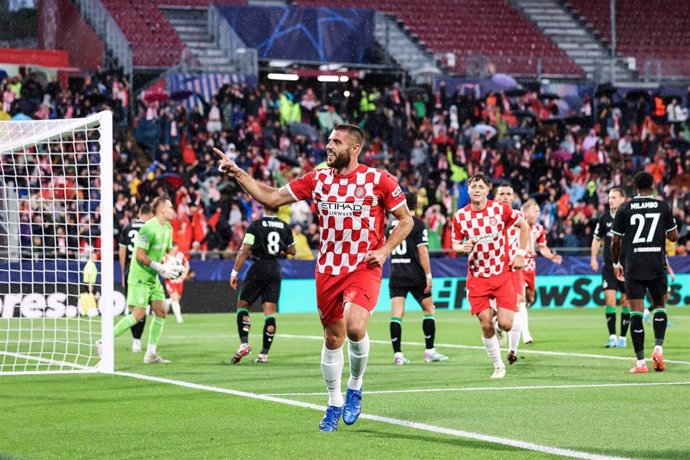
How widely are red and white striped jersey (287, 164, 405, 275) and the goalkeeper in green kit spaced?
6634 mm

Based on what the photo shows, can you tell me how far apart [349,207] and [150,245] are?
717 centimetres

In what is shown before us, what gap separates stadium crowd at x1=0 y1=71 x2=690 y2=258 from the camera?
101ft

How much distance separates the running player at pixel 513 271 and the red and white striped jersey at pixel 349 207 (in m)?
4.96

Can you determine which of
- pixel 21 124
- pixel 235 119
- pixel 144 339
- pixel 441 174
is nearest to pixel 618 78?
pixel 441 174

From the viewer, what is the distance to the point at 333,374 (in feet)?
29.8

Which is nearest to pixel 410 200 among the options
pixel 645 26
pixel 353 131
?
pixel 353 131

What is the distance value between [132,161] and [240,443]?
77.7 feet

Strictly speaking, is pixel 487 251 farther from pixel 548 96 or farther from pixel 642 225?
pixel 548 96

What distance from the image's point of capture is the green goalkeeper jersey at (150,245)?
15641mm

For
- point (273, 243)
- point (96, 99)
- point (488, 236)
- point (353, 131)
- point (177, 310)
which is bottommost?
point (177, 310)

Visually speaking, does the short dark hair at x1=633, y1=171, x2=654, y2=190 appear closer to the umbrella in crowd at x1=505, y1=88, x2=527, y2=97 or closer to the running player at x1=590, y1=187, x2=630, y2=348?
the running player at x1=590, y1=187, x2=630, y2=348

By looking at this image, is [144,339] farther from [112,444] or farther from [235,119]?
[235,119]

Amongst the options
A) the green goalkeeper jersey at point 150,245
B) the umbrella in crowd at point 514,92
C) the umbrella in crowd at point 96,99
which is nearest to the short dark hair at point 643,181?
the green goalkeeper jersey at point 150,245

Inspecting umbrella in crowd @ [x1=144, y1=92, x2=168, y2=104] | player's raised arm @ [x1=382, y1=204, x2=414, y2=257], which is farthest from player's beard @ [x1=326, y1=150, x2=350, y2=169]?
umbrella in crowd @ [x1=144, y1=92, x2=168, y2=104]
